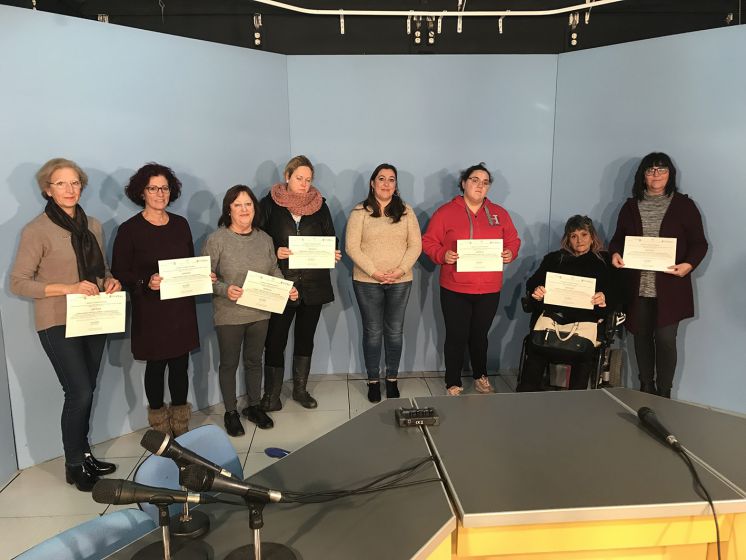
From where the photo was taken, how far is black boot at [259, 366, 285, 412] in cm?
374

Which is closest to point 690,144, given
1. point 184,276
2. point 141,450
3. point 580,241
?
Result: point 580,241

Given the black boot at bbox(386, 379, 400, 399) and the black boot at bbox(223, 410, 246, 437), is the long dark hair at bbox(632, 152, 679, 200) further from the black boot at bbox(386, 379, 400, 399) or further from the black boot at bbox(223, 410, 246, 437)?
the black boot at bbox(223, 410, 246, 437)

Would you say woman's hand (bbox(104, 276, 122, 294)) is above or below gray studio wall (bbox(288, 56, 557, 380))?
below

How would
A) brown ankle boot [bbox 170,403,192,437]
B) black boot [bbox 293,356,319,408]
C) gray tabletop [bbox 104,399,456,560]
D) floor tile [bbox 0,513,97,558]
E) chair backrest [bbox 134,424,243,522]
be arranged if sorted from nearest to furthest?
1. gray tabletop [bbox 104,399,456,560]
2. chair backrest [bbox 134,424,243,522]
3. floor tile [bbox 0,513,97,558]
4. brown ankle boot [bbox 170,403,192,437]
5. black boot [bbox 293,356,319,408]

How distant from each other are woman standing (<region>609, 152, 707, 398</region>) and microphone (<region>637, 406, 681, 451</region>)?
1.80 m

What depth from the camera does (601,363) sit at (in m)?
3.47

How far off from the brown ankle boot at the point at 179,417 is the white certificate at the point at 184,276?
30.1 inches

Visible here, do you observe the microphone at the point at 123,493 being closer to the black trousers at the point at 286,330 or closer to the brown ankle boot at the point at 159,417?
the brown ankle boot at the point at 159,417

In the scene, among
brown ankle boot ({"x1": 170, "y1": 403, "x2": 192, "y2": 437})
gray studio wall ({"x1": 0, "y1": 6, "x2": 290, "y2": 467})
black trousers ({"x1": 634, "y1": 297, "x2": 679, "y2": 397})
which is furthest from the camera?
black trousers ({"x1": 634, "y1": 297, "x2": 679, "y2": 397})

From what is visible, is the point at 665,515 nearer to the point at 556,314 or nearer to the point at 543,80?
the point at 556,314

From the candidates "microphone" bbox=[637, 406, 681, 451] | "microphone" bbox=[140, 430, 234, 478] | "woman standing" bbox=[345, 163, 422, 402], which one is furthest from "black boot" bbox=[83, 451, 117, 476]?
"microphone" bbox=[637, 406, 681, 451]

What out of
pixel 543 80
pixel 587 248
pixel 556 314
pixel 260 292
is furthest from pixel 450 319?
pixel 543 80

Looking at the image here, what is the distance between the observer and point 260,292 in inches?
126

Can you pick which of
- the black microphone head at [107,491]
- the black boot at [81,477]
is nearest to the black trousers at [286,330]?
the black boot at [81,477]
